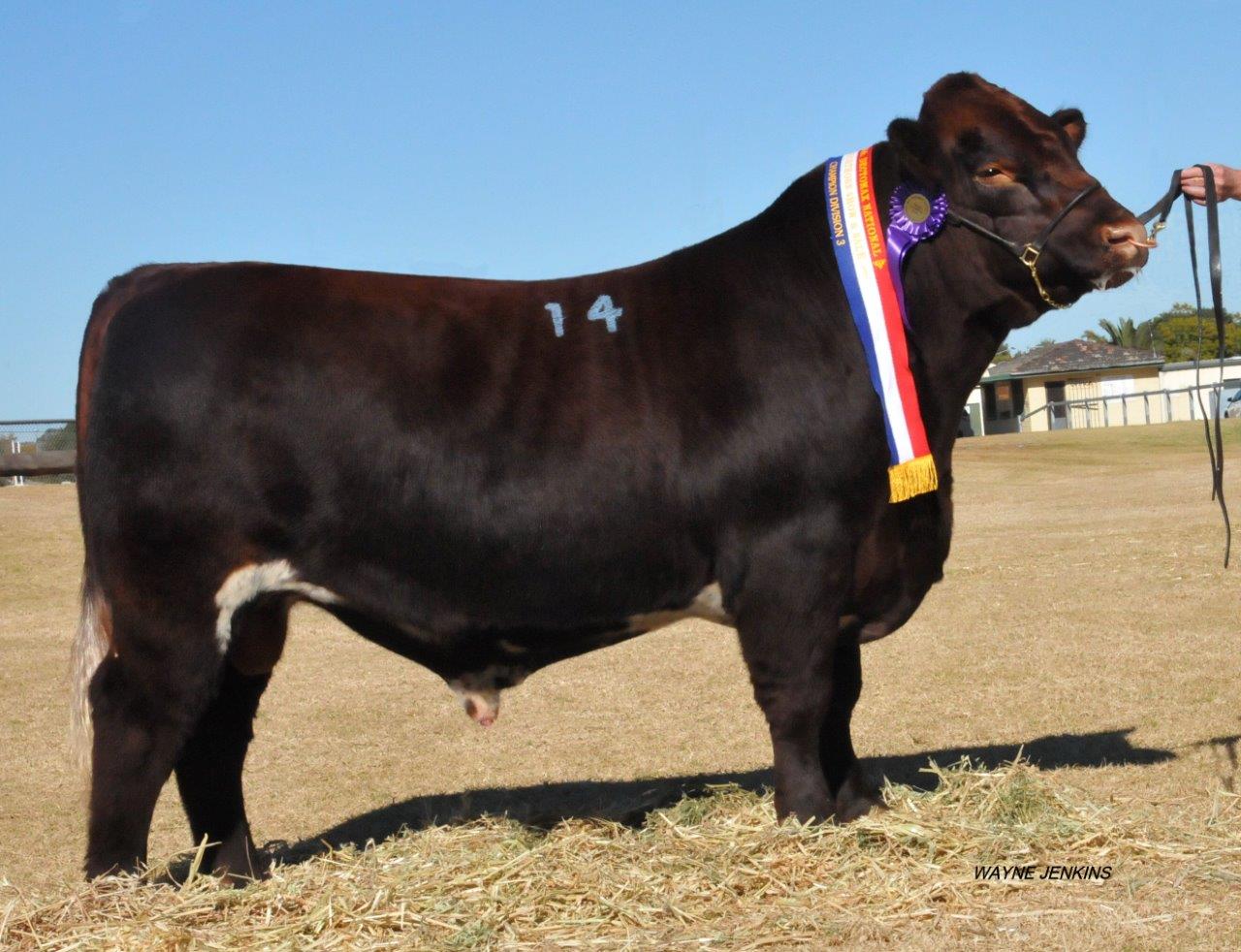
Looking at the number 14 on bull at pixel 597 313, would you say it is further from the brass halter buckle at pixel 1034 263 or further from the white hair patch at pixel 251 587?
the brass halter buckle at pixel 1034 263

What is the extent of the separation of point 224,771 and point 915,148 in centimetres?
322

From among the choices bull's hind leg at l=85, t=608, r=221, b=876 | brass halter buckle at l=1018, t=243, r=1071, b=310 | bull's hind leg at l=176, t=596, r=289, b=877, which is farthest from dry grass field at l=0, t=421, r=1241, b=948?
brass halter buckle at l=1018, t=243, r=1071, b=310

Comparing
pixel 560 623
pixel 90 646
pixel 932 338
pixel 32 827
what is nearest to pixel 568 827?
pixel 560 623

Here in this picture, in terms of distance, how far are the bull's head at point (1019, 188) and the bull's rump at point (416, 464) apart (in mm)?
1025

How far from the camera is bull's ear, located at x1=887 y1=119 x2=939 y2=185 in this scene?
177 inches

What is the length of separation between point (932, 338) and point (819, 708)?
52.6 inches

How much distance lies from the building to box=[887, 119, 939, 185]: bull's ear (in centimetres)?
5100

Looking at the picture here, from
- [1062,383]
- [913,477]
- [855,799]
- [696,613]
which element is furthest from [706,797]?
[1062,383]

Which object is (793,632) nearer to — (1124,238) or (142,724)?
(1124,238)

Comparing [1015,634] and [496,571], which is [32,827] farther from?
[1015,634]

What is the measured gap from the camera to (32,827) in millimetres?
5945

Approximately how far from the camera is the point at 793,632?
4156 millimetres

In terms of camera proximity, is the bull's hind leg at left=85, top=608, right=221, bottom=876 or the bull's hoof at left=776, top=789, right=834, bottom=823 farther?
the bull's hoof at left=776, top=789, right=834, bottom=823

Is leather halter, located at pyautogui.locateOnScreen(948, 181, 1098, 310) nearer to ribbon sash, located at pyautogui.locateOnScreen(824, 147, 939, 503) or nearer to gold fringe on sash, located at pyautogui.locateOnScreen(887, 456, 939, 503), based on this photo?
ribbon sash, located at pyautogui.locateOnScreen(824, 147, 939, 503)
